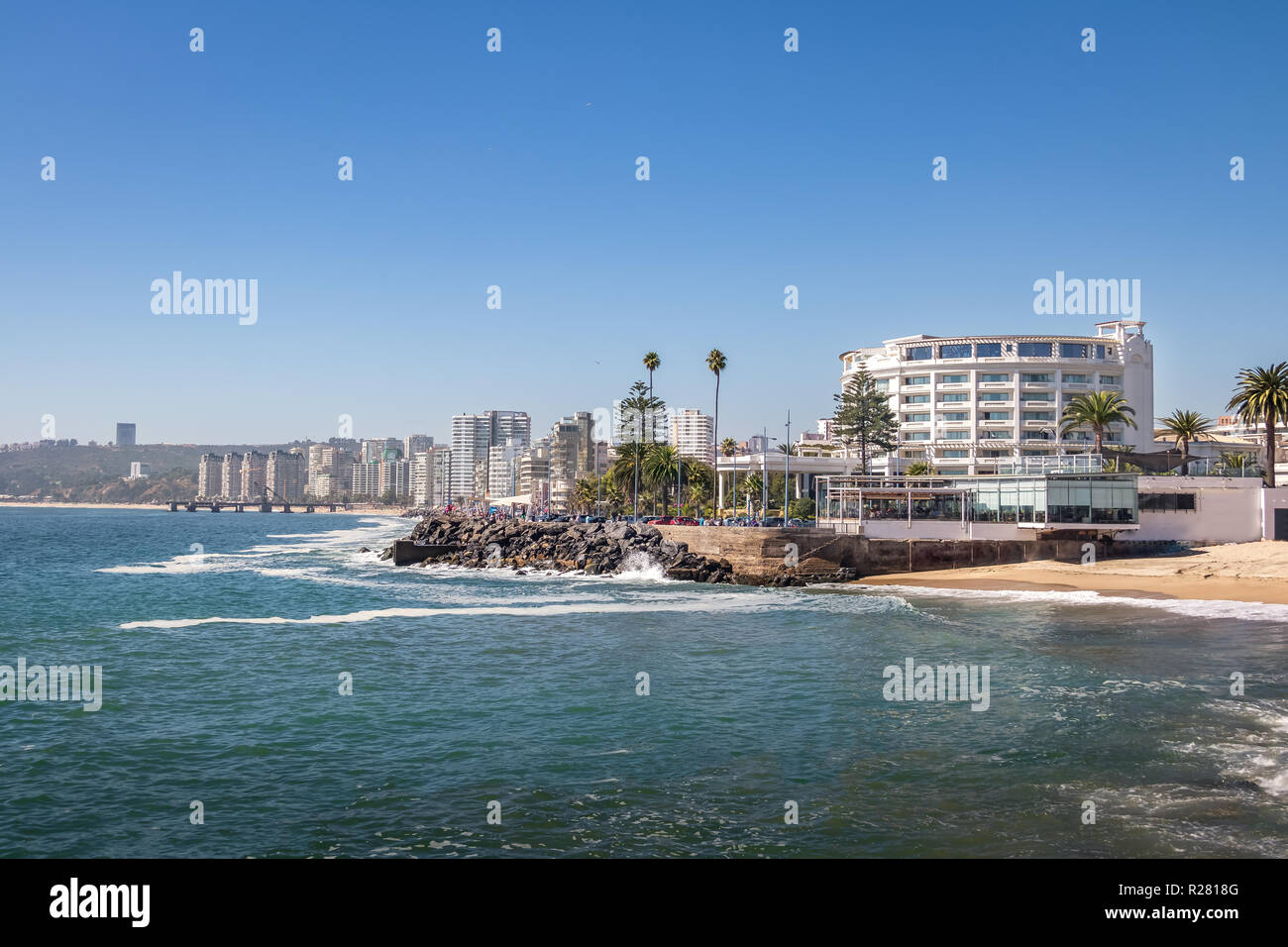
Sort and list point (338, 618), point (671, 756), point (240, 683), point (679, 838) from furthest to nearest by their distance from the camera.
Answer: point (338, 618) → point (240, 683) → point (671, 756) → point (679, 838)

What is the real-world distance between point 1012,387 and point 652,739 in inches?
4336

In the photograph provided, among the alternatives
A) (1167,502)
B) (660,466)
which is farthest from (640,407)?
(1167,502)

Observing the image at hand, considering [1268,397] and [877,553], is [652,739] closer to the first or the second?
[877,553]

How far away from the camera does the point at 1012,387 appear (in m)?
119

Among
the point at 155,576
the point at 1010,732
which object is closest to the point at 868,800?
the point at 1010,732

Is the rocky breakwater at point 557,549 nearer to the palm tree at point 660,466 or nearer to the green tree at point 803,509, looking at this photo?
the green tree at point 803,509

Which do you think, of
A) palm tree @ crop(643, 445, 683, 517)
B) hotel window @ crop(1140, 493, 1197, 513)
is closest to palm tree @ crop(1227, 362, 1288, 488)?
hotel window @ crop(1140, 493, 1197, 513)

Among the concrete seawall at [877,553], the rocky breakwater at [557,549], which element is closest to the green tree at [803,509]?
the rocky breakwater at [557,549]

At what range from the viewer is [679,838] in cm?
1497

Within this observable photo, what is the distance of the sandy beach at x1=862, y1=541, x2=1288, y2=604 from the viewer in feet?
163

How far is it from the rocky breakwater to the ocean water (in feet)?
71.2

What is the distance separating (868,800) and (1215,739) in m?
9.17

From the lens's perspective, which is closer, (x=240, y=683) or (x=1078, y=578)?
(x=240, y=683)
